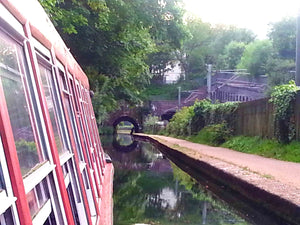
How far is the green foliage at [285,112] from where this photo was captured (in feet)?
29.3

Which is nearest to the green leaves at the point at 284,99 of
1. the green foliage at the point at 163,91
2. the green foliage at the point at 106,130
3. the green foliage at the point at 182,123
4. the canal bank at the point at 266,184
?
the canal bank at the point at 266,184

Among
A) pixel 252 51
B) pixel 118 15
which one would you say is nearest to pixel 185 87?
pixel 252 51

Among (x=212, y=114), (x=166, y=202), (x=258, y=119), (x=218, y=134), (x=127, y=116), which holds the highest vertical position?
(x=258, y=119)

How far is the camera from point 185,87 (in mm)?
38469

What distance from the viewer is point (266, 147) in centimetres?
994

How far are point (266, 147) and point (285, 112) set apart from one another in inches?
48.8

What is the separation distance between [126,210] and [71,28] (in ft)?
13.6

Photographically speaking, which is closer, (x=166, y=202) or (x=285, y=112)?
(x=166, y=202)

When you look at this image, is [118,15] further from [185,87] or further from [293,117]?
[185,87]

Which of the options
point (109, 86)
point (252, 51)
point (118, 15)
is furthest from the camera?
point (252, 51)

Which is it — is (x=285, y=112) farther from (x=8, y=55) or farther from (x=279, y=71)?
(x=279, y=71)

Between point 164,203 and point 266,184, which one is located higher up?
point 266,184

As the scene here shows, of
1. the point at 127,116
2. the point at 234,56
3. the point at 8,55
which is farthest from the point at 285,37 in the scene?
the point at 8,55

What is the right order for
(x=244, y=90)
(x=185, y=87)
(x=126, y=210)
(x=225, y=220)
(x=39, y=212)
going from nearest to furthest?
(x=39, y=212) < (x=225, y=220) < (x=126, y=210) < (x=244, y=90) < (x=185, y=87)
